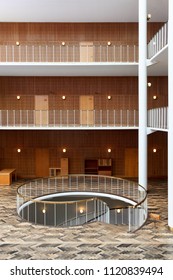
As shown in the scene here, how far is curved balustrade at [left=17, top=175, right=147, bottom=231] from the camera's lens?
11047 millimetres

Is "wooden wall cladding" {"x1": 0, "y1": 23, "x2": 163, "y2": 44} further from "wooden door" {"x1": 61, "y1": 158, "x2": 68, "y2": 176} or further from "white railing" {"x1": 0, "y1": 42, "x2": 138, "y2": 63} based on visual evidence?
"wooden door" {"x1": 61, "y1": 158, "x2": 68, "y2": 176}

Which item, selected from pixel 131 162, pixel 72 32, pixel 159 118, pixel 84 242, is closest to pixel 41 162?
pixel 131 162

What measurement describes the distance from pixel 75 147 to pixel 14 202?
5.23 metres

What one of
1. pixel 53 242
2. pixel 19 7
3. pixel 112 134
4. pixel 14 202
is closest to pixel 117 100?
pixel 112 134

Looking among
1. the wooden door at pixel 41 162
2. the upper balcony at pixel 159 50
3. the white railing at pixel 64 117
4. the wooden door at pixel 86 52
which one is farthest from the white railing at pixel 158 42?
the wooden door at pixel 41 162

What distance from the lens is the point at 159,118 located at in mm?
11023

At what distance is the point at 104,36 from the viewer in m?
14.8

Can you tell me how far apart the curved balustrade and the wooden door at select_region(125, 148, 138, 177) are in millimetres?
1924

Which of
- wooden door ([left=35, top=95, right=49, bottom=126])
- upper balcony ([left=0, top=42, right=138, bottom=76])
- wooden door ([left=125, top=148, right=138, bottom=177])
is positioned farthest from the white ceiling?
wooden door ([left=125, top=148, right=138, bottom=177])

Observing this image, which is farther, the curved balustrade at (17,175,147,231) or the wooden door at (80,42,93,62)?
the wooden door at (80,42,93,62)

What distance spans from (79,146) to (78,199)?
343cm

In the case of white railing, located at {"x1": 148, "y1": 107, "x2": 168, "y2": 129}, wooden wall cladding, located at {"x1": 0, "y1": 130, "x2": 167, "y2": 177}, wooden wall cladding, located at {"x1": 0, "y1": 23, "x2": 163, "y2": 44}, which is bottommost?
wooden wall cladding, located at {"x1": 0, "y1": 130, "x2": 167, "y2": 177}

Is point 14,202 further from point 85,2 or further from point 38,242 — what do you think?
point 85,2

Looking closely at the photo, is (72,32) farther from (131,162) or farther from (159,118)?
(131,162)
